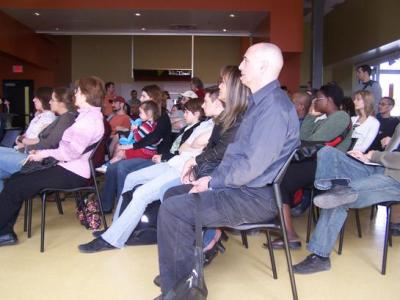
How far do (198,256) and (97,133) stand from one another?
1501mm

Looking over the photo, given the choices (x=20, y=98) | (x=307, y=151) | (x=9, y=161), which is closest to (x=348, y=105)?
(x=307, y=151)

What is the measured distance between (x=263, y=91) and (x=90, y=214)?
2059mm

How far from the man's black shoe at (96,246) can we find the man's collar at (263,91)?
153 cm

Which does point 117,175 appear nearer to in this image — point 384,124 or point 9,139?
point 9,139

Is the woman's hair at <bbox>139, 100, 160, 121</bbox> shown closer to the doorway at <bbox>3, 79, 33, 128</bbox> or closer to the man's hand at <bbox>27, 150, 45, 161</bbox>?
the man's hand at <bbox>27, 150, 45, 161</bbox>

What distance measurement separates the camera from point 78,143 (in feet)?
10.4

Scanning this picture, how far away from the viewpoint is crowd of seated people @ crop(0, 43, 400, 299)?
6.91 ft

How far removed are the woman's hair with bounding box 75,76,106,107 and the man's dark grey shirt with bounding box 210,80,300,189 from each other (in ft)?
4.91

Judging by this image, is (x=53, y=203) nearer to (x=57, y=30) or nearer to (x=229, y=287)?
(x=229, y=287)

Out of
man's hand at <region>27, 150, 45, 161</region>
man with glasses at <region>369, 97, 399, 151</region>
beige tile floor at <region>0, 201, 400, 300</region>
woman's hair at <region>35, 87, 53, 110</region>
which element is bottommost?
beige tile floor at <region>0, 201, 400, 300</region>

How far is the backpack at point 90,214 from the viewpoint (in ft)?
11.9

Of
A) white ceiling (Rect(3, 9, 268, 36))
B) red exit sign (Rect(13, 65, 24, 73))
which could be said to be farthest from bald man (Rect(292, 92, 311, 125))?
red exit sign (Rect(13, 65, 24, 73))

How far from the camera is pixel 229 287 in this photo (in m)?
2.50

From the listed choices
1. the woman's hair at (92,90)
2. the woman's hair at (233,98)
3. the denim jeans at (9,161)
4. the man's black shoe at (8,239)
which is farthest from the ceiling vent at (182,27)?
the woman's hair at (233,98)
